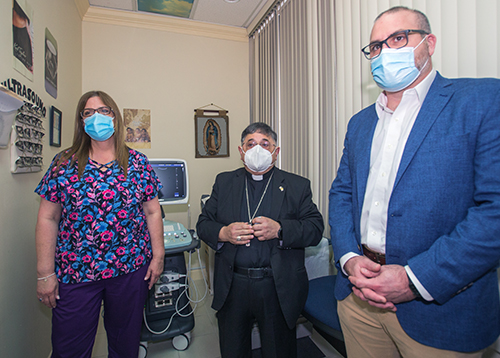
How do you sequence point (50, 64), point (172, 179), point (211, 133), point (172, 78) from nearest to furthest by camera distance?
point (50, 64), point (172, 179), point (172, 78), point (211, 133)

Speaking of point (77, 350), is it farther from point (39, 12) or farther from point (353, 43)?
point (353, 43)

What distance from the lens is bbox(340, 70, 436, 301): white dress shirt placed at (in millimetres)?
985

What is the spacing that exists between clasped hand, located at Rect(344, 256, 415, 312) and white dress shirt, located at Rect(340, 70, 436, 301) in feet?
0.33

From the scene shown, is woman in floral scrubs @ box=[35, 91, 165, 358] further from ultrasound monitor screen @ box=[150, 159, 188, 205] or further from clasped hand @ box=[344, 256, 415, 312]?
clasped hand @ box=[344, 256, 415, 312]

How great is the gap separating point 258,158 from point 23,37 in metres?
1.47

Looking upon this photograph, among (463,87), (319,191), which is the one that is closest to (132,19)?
(319,191)

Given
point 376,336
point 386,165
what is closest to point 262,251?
point 376,336

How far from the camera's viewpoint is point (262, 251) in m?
1.52

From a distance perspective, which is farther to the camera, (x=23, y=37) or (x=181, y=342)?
(x=181, y=342)

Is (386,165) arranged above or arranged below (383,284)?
above

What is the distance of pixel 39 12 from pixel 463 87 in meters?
2.42

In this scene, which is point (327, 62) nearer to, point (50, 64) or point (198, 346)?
point (50, 64)

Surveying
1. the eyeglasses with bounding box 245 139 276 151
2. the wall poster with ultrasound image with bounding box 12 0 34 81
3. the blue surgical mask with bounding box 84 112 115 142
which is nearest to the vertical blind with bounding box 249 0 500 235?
the eyeglasses with bounding box 245 139 276 151

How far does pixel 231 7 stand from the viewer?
3.08 m
